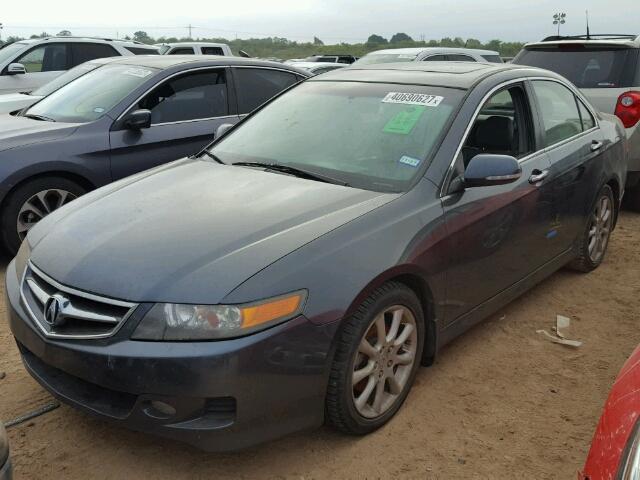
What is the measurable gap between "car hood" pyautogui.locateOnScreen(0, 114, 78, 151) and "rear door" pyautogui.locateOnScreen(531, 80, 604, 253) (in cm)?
354

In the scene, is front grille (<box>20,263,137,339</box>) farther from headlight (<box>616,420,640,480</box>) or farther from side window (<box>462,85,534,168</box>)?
side window (<box>462,85,534,168</box>)

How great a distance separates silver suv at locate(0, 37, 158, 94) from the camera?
374 inches

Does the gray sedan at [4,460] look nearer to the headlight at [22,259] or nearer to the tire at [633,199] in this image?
the headlight at [22,259]

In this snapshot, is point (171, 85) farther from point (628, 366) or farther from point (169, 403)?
point (628, 366)

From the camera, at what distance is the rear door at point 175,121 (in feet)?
17.5

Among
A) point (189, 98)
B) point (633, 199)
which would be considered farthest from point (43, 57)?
point (633, 199)

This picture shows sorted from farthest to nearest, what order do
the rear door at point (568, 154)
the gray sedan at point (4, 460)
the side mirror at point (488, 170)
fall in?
the rear door at point (568, 154) < the side mirror at point (488, 170) < the gray sedan at point (4, 460)

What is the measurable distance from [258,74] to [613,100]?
3.53 meters

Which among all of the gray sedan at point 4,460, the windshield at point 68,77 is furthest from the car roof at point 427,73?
the windshield at point 68,77

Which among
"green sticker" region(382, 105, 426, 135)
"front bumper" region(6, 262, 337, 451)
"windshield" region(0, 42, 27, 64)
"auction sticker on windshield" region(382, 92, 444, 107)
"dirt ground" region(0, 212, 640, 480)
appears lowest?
"dirt ground" region(0, 212, 640, 480)

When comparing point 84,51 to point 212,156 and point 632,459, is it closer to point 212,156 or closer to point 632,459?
point 212,156

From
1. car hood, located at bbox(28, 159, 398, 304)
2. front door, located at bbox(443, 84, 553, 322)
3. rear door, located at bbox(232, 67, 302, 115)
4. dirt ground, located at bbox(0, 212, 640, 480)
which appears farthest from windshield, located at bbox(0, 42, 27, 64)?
front door, located at bbox(443, 84, 553, 322)

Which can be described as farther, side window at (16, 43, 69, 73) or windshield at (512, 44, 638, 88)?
side window at (16, 43, 69, 73)

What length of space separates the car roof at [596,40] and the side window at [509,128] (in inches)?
131
